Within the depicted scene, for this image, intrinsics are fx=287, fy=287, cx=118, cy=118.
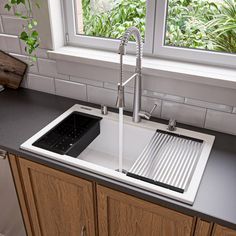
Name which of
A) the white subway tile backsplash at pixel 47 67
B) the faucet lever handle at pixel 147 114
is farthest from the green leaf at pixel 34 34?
the faucet lever handle at pixel 147 114

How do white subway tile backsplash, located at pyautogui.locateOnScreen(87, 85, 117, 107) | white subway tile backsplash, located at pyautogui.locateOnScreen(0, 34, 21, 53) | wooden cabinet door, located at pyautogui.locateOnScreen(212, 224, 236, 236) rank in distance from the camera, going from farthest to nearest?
white subway tile backsplash, located at pyautogui.locateOnScreen(0, 34, 21, 53) → white subway tile backsplash, located at pyautogui.locateOnScreen(87, 85, 117, 107) → wooden cabinet door, located at pyautogui.locateOnScreen(212, 224, 236, 236)

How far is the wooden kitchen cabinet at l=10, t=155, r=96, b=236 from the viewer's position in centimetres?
121

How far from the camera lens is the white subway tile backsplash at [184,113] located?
53.8 inches

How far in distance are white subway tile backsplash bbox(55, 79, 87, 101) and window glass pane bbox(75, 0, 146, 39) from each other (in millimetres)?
290

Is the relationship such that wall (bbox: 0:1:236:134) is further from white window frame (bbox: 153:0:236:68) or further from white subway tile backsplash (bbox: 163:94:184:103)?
white window frame (bbox: 153:0:236:68)

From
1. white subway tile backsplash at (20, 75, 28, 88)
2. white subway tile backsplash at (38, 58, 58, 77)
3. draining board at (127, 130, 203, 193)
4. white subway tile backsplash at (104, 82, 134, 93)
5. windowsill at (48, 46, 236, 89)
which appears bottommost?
draining board at (127, 130, 203, 193)

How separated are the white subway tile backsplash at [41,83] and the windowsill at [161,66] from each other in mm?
188

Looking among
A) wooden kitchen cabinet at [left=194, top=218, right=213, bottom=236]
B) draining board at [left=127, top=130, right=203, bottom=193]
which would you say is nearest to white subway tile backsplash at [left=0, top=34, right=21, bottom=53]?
draining board at [left=127, top=130, right=203, bottom=193]

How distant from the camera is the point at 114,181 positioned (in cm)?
107

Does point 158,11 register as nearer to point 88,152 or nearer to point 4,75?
point 88,152

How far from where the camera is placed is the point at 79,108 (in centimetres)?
154

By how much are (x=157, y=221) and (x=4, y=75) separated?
1.28 m

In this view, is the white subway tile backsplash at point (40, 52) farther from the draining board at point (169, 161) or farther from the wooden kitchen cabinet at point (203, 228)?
the wooden kitchen cabinet at point (203, 228)

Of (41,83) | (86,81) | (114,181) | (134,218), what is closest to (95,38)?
(86,81)
